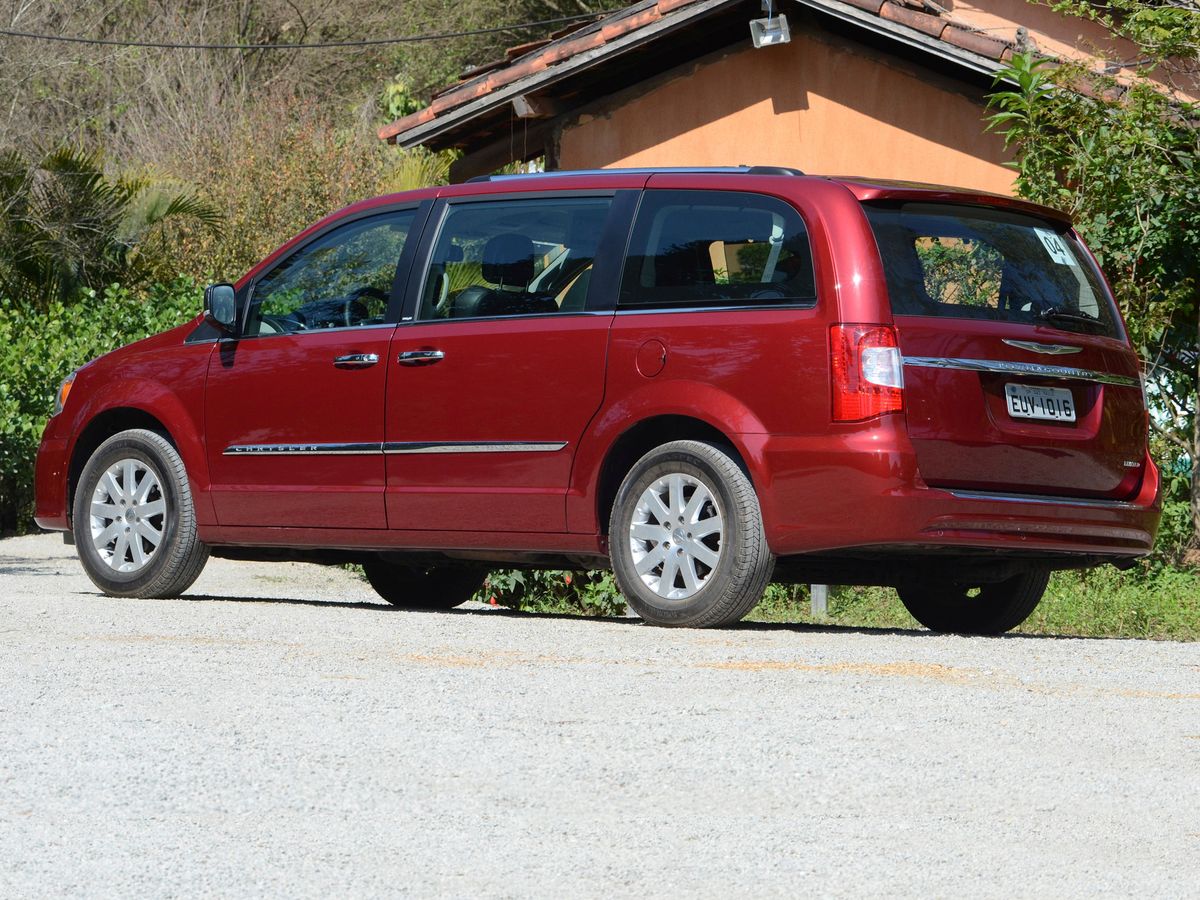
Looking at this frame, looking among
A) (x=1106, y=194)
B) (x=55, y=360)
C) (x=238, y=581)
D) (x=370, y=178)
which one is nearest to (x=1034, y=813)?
(x=1106, y=194)

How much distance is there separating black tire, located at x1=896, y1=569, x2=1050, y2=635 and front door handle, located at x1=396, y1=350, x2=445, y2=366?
2213 mm

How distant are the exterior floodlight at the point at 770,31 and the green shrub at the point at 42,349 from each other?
631 centimetres

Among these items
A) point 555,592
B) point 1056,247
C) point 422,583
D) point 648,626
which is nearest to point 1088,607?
point 555,592

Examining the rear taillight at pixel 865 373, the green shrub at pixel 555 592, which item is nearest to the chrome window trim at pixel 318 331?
the rear taillight at pixel 865 373

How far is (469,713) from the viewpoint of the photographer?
18.6 ft

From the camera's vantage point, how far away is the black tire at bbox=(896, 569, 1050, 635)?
8.71 metres

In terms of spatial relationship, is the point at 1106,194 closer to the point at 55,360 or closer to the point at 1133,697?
the point at 1133,697

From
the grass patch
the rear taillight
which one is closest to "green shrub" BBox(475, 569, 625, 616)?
the grass patch

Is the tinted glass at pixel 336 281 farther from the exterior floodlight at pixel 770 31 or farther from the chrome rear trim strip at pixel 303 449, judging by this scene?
the exterior floodlight at pixel 770 31

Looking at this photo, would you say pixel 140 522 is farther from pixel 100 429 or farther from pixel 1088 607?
pixel 1088 607

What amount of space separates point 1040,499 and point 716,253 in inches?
62.2

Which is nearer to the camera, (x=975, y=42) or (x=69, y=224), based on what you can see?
(x=975, y=42)

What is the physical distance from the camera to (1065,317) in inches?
310

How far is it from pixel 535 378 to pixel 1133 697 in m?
2.89
